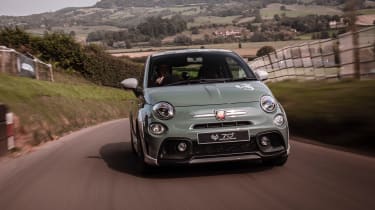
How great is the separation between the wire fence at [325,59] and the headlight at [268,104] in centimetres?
405

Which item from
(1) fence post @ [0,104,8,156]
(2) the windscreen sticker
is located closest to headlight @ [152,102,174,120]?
(2) the windscreen sticker

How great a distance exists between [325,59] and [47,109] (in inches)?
345

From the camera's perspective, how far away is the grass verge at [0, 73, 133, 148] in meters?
15.8

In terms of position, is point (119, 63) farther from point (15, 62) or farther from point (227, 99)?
point (227, 99)

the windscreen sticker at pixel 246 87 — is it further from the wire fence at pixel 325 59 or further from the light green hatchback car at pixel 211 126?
the wire fence at pixel 325 59

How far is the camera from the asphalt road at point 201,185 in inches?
247

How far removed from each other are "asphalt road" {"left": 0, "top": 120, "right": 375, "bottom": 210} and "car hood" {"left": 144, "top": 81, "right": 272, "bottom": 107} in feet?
2.94

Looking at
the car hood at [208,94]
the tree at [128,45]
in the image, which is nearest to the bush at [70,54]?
the tree at [128,45]

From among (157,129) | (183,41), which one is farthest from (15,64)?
(183,41)

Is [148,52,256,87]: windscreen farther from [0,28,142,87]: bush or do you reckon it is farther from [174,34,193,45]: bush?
[174,34,193,45]: bush

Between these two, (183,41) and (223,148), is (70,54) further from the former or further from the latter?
(223,148)

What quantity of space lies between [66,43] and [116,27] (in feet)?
215

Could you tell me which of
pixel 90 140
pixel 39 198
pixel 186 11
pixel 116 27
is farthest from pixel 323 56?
pixel 186 11

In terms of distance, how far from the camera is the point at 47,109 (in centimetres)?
1983
